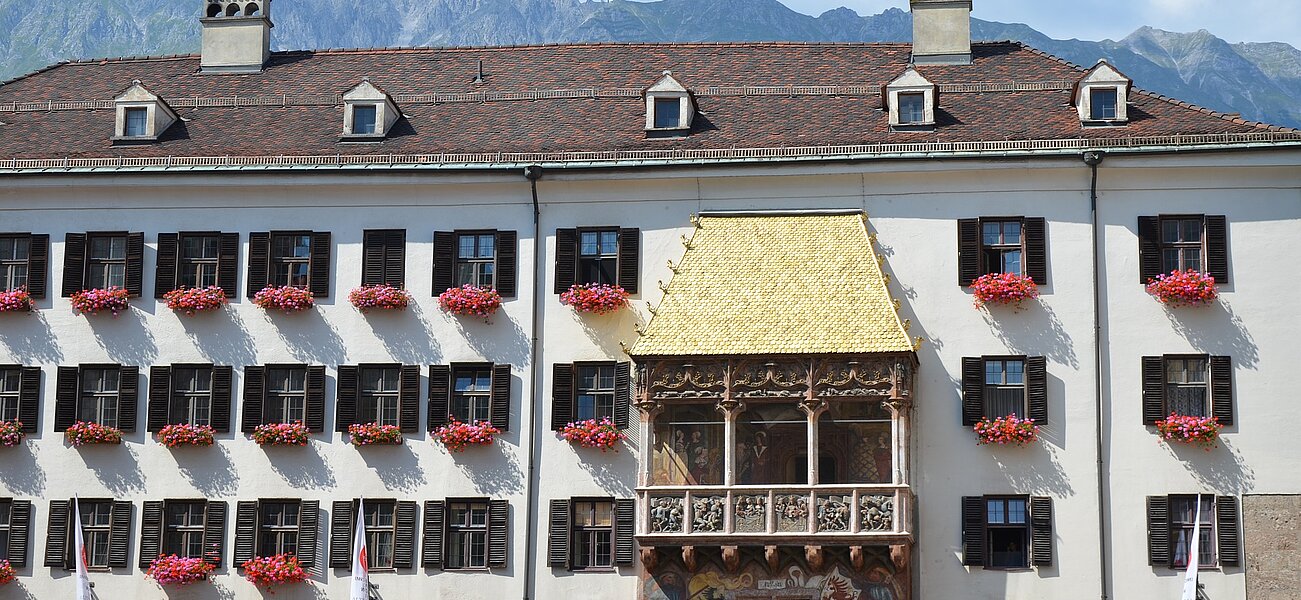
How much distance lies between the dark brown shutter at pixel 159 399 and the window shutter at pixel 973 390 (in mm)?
16512

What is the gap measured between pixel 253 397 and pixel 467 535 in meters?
5.43

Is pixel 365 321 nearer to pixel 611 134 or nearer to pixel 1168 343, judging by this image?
pixel 611 134

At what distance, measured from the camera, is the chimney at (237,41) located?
4553 centimetres

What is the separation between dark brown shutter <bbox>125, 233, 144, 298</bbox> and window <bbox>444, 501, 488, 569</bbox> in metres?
8.40

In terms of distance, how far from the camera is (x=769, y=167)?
37438 millimetres

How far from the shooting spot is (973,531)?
35.3 metres

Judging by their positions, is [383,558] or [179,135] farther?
[179,135]

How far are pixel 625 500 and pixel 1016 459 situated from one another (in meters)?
7.82

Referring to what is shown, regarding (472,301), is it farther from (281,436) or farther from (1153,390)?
(1153,390)

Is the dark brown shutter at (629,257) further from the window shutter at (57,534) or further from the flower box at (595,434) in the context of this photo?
the window shutter at (57,534)

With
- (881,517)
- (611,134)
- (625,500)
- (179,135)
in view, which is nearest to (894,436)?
(881,517)

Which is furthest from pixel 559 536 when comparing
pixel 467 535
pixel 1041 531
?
pixel 1041 531

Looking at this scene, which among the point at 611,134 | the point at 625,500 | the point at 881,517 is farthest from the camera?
the point at 611,134

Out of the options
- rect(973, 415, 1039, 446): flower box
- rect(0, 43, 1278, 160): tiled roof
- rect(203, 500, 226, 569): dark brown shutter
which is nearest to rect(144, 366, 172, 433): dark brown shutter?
rect(203, 500, 226, 569): dark brown shutter
